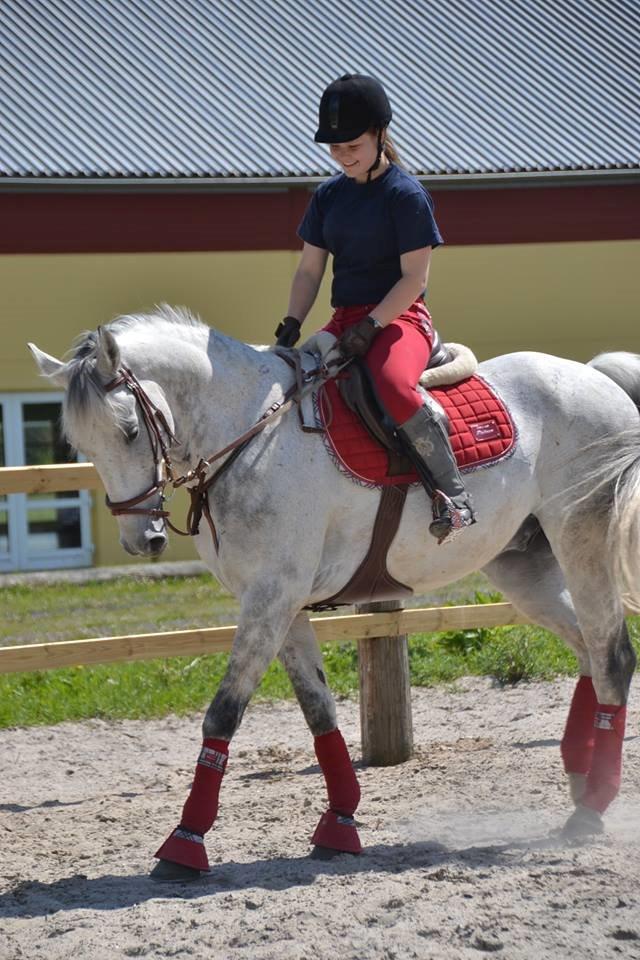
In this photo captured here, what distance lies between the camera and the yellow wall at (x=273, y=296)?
46.9ft

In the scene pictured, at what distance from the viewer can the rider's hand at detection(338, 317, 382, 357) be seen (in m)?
4.75

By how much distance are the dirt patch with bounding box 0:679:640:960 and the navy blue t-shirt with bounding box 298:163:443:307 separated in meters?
2.03

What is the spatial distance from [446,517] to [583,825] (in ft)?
4.19

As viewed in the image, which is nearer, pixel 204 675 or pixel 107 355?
pixel 107 355

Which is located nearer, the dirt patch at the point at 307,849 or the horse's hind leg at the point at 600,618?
the dirt patch at the point at 307,849

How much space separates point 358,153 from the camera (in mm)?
4809

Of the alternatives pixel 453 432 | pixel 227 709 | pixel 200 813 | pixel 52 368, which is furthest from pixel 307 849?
pixel 52 368

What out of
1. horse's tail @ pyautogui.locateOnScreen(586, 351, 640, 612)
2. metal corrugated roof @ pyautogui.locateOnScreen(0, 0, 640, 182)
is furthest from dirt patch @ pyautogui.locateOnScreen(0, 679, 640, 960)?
metal corrugated roof @ pyautogui.locateOnScreen(0, 0, 640, 182)

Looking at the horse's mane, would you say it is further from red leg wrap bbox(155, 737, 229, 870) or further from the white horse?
red leg wrap bbox(155, 737, 229, 870)

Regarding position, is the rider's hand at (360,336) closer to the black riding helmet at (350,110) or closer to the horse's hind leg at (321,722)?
the black riding helmet at (350,110)

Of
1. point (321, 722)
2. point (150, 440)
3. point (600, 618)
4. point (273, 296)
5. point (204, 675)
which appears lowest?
point (204, 675)

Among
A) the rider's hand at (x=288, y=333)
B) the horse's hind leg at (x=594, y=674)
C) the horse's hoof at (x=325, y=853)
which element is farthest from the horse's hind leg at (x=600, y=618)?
the rider's hand at (x=288, y=333)

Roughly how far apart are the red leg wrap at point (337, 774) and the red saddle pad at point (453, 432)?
98cm

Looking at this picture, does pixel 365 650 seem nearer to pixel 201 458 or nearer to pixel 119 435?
pixel 201 458
